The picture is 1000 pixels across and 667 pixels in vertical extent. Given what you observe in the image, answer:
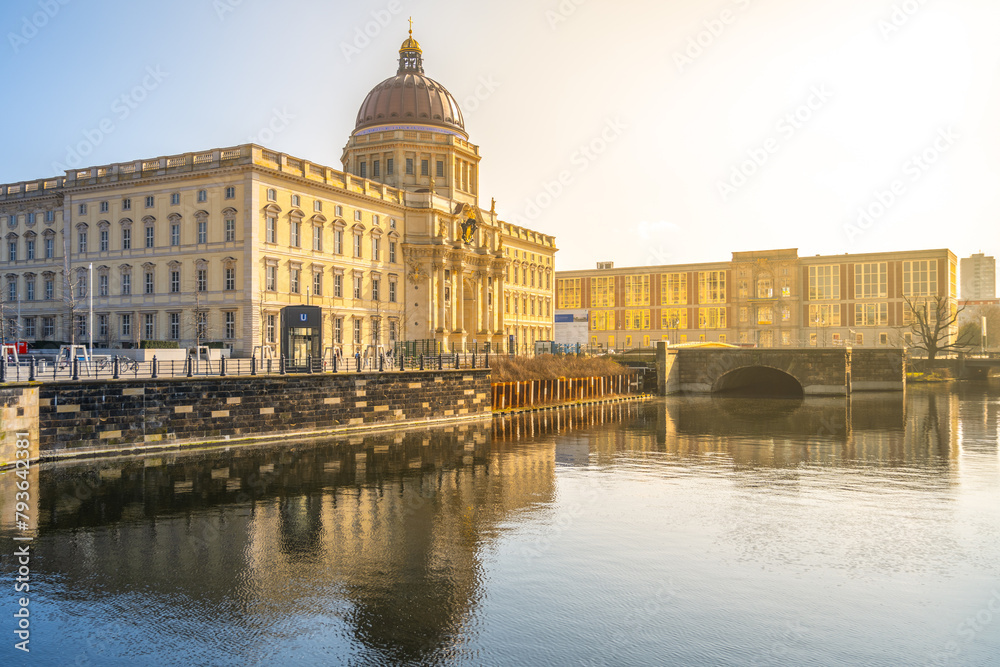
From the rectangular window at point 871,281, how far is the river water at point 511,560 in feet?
356

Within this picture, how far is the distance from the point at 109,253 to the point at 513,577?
190 feet

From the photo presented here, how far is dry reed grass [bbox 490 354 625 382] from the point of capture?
219 feet

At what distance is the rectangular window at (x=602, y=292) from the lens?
6166 inches

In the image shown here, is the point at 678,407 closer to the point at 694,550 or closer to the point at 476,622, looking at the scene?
the point at 694,550

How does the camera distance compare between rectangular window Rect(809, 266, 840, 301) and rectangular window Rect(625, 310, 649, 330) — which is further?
rectangular window Rect(625, 310, 649, 330)

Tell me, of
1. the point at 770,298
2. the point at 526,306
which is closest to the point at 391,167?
the point at 526,306

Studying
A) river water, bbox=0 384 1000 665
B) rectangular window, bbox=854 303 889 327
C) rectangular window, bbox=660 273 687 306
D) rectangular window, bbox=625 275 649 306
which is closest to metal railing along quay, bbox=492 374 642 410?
river water, bbox=0 384 1000 665

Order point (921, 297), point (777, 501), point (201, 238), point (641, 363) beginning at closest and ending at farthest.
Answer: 1. point (777, 501)
2. point (201, 238)
3. point (641, 363)
4. point (921, 297)

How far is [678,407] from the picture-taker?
72438 mm

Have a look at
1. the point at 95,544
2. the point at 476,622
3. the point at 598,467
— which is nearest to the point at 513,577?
the point at 476,622

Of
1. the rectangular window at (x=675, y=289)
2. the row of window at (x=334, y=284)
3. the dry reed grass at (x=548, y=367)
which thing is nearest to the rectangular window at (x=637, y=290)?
the rectangular window at (x=675, y=289)

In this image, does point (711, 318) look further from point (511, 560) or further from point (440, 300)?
point (511, 560)

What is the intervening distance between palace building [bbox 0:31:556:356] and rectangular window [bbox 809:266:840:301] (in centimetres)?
7799

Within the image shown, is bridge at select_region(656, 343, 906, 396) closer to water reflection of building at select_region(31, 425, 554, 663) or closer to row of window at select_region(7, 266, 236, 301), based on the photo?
row of window at select_region(7, 266, 236, 301)
